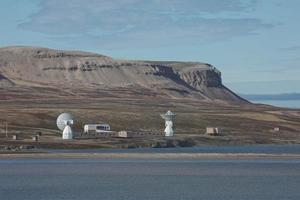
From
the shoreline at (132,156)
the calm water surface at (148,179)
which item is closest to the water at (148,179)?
the calm water surface at (148,179)

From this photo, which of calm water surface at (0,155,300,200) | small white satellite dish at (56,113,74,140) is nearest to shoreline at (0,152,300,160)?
calm water surface at (0,155,300,200)

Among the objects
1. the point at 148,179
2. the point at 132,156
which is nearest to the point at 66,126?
the point at 132,156

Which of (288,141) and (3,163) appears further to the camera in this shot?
(288,141)

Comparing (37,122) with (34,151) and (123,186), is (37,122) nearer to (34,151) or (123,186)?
(34,151)

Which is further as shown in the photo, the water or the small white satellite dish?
the small white satellite dish

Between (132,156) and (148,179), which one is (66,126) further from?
(148,179)

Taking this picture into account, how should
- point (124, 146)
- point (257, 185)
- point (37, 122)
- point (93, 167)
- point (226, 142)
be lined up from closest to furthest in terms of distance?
point (257, 185)
point (93, 167)
point (124, 146)
point (226, 142)
point (37, 122)

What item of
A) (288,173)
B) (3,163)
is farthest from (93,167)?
(288,173)

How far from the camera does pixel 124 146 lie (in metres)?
147

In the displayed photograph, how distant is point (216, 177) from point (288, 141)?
11351cm

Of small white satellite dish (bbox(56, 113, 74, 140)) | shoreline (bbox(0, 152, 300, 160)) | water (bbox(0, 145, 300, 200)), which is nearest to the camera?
water (bbox(0, 145, 300, 200))

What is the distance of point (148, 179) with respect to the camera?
259ft

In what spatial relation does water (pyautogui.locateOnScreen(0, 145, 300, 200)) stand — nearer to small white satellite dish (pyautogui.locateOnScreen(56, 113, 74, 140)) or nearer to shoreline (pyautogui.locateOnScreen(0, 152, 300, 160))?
shoreline (pyautogui.locateOnScreen(0, 152, 300, 160))

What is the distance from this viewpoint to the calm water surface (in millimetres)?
63594
